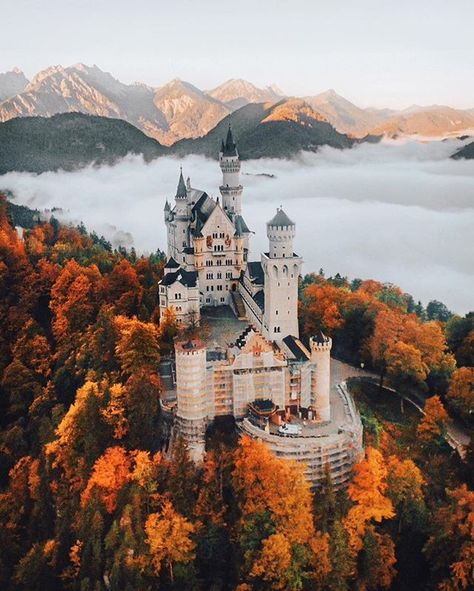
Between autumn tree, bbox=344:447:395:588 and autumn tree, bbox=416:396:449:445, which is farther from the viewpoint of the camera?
autumn tree, bbox=416:396:449:445

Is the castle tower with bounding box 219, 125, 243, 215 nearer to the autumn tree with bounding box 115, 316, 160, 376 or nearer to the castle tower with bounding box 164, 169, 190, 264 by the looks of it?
the castle tower with bounding box 164, 169, 190, 264

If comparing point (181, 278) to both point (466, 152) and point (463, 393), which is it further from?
point (466, 152)

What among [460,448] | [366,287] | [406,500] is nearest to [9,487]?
[406,500]

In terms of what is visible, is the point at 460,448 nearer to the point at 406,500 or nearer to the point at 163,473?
the point at 406,500

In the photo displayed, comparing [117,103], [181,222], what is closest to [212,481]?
[181,222]

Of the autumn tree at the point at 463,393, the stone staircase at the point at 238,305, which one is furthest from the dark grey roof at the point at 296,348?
the autumn tree at the point at 463,393

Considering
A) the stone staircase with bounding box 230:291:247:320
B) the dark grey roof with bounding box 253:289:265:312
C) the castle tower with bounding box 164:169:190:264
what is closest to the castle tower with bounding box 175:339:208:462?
the dark grey roof with bounding box 253:289:265:312
